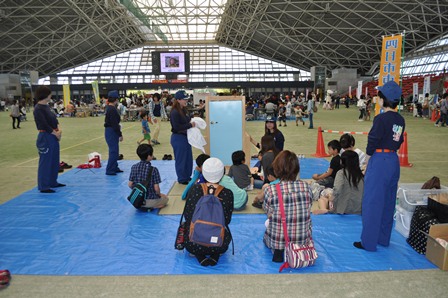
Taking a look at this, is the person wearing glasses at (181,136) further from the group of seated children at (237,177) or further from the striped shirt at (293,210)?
the striped shirt at (293,210)

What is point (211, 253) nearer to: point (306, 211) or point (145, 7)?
point (306, 211)

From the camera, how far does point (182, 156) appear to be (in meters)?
6.97

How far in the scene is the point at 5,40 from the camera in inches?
1673

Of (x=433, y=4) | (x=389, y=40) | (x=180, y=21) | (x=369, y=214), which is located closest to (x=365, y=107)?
(x=389, y=40)

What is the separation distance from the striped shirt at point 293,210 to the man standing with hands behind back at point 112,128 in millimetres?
5021

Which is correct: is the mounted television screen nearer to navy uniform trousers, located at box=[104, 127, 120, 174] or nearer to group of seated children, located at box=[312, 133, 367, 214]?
navy uniform trousers, located at box=[104, 127, 120, 174]

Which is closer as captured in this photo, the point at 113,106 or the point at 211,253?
the point at 211,253

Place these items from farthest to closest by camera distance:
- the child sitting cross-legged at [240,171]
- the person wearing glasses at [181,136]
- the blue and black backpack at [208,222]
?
the person wearing glasses at [181,136]
the child sitting cross-legged at [240,171]
the blue and black backpack at [208,222]

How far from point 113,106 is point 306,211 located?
18.2 feet

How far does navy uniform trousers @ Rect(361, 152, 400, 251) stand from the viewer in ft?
12.5

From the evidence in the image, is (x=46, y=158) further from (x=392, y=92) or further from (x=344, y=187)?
(x=392, y=92)

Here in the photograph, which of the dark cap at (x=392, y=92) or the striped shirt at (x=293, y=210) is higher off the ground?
the dark cap at (x=392, y=92)

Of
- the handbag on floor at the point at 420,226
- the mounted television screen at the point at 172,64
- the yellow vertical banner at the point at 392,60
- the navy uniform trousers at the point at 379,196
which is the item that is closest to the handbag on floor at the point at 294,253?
the navy uniform trousers at the point at 379,196

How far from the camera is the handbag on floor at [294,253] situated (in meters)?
3.56
